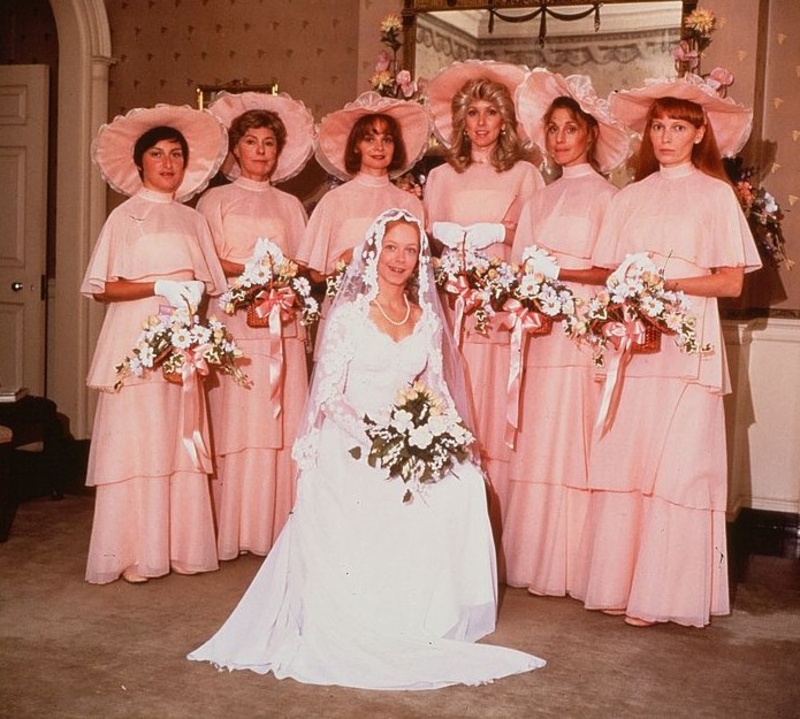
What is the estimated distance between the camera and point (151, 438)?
5.06m

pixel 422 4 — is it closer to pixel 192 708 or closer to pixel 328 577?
pixel 328 577

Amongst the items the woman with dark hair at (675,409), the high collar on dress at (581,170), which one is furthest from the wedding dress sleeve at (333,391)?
the high collar on dress at (581,170)

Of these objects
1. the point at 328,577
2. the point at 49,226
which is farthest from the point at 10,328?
the point at 328,577

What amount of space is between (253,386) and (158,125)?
4.31ft

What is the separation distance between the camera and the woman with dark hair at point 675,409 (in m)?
4.54

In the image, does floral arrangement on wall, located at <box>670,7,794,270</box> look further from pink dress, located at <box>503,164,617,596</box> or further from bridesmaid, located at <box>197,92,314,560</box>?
bridesmaid, located at <box>197,92,314,560</box>

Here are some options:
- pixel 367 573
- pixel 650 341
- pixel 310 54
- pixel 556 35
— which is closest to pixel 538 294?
pixel 650 341

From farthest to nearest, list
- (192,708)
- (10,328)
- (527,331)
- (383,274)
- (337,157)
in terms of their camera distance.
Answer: (10,328) < (337,157) < (527,331) < (383,274) < (192,708)

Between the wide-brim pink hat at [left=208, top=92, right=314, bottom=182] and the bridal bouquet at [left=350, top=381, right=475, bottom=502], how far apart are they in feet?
6.86

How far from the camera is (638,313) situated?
445 cm

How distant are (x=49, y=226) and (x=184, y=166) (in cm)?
323

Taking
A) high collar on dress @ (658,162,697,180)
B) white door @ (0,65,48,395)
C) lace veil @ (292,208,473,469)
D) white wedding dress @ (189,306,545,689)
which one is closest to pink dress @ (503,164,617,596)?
high collar on dress @ (658,162,697,180)

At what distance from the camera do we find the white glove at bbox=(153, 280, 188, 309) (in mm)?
4969

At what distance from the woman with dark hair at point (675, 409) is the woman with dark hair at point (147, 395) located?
6.05ft
